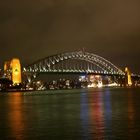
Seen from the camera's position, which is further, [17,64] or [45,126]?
[17,64]

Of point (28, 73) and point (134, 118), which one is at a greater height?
point (28, 73)

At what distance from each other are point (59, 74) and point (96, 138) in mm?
96514

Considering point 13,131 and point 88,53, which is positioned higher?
point 88,53

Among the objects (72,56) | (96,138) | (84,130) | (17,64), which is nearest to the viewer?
(96,138)

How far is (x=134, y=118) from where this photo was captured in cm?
2641

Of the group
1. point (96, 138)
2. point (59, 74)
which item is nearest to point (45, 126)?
point (96, 138)

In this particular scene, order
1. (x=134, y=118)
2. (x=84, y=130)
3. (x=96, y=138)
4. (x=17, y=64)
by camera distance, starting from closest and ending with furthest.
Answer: (x=96, y=138) → (x=84, y=130) → (x=134, y=118) → (x=17, y=64)

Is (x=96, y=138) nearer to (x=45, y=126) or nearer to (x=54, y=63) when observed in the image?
(x=45, y=126)

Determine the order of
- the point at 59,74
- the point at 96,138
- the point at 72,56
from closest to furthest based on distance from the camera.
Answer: the point at 96,138, the point at 59,74, the point at 72,56

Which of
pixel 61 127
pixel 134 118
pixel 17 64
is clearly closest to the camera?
pixel 61 127

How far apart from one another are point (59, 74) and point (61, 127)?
92304 mm

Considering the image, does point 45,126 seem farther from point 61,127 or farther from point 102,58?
point 102,58

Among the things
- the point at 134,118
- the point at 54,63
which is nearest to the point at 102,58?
the point at 54,63

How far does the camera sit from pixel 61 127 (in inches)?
922
